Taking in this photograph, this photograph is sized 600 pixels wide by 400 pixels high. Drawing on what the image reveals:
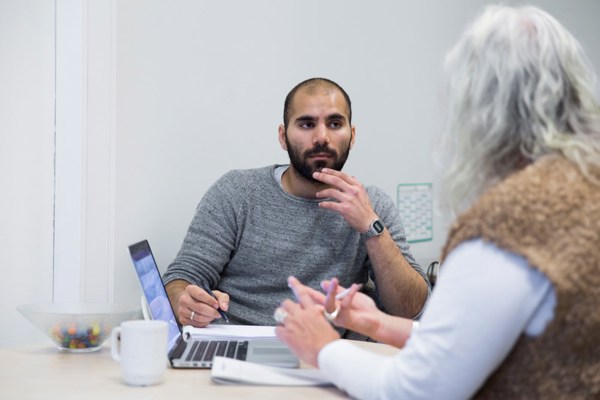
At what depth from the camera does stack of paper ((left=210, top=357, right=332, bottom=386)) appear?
4.27 feet

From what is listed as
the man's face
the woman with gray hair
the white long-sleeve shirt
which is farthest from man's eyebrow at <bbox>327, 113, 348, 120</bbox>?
the white long-sleeve shirt

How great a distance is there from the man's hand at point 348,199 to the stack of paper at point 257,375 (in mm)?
865

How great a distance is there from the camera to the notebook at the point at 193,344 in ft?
4.73

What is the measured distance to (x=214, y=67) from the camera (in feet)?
8.18

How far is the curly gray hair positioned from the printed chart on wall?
6.87ft

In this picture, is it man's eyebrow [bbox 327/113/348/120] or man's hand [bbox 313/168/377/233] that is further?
man's eyebrow [bbox 327/113/348/120]

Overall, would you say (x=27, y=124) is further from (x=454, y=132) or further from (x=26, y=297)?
(x=454, y=132)

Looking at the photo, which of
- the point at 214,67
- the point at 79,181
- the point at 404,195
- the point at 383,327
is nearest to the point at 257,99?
the point at 214,67

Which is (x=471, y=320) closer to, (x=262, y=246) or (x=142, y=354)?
(x=142, y=354)

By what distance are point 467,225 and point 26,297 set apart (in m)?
1.44

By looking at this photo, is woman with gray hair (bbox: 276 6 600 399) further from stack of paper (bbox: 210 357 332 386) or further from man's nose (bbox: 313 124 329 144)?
man's nose (bbox: 313 124 329 144)

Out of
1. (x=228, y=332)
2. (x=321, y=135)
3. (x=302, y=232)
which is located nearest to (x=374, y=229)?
(x=302, y=232)

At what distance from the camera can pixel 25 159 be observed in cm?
203

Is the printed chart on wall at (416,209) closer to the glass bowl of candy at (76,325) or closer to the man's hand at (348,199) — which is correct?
the man's hand at (348,199)
